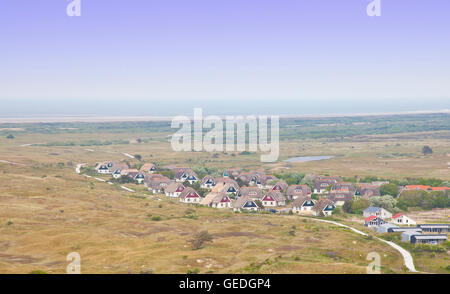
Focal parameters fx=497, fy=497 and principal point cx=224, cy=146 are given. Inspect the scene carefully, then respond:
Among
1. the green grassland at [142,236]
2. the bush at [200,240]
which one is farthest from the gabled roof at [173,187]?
the bush at [200,240]

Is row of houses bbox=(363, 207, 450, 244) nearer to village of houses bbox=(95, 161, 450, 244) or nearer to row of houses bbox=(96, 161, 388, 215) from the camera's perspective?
village of houses bbox=(95, 161, 450, 244)

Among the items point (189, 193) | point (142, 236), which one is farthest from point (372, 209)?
point (142, 236)

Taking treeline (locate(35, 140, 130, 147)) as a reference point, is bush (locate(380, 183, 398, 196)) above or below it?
below

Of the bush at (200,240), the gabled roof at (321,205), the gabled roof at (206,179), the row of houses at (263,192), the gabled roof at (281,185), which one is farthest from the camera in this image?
the gabled roof at (206,179)

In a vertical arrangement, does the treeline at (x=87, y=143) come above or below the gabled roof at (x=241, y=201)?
above

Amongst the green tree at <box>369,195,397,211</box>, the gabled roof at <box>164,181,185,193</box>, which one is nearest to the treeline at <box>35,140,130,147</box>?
the gabled roof at <box>164,181,185,193</box>

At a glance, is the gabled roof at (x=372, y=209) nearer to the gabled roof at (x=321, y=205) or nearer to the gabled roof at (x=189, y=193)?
the gabled roof at (x=321, y=205)
